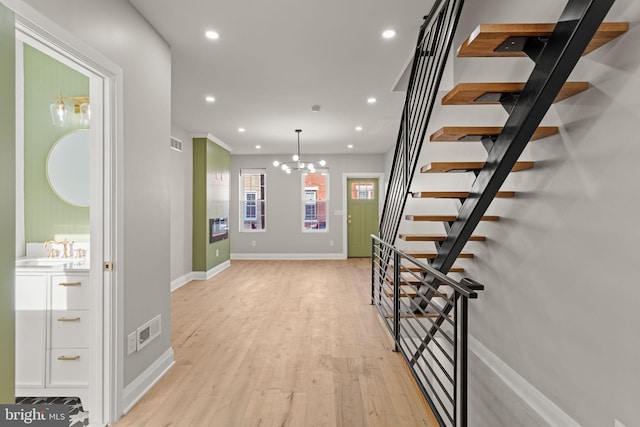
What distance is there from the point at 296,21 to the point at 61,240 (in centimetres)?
264

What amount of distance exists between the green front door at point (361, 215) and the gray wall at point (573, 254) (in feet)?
20.8

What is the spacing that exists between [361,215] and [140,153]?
6.90 metres

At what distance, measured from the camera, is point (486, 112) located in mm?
2533

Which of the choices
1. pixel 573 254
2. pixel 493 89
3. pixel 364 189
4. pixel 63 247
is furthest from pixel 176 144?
pixel 573 254

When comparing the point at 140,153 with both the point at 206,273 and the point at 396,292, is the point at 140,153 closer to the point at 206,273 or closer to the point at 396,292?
the point at 396,292

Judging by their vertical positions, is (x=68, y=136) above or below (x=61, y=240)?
above

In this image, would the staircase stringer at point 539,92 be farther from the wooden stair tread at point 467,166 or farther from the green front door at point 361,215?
the green front door at point 361,215

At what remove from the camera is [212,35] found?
9.21ft

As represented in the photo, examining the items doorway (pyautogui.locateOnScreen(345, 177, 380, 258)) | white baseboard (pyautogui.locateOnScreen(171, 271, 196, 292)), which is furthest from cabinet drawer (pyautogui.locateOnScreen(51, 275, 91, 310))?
doorway (pyautogui.locateOnScreen(345, 177, 380, 258))

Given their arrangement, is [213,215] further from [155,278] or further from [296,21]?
[296,21]

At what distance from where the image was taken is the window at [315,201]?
28.6ft

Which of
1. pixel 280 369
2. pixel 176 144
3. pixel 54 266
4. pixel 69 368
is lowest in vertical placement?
pixel 280 369

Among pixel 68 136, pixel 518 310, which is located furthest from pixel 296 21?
pixel 518 310

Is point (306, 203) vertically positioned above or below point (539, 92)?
below
